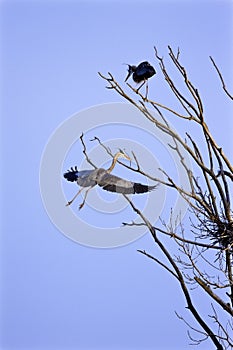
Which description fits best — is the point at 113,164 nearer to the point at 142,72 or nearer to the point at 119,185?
the point at 119,185

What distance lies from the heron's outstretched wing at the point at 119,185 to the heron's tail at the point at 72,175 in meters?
0.19

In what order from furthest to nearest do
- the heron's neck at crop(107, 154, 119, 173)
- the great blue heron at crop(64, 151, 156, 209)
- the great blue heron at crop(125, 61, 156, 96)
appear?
the great blue heron at crop(64, 151, 156, 209), the great blue heron at crop(125, 61, 156, 96), the heron's neck at crop(107, 154, 119, 173)

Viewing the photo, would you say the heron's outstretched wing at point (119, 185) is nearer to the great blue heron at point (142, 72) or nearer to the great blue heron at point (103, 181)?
the great blue heron at point (103, 181)

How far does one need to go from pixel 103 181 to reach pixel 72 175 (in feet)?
0.95

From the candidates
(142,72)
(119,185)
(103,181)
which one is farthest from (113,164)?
(142,72)

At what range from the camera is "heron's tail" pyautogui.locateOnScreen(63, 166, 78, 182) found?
378cm

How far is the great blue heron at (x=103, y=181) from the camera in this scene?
11.8 feet

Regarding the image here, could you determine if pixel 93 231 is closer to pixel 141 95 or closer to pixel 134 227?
pixel 134 227

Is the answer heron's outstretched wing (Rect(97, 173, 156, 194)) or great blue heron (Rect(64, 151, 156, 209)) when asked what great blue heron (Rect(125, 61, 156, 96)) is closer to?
great blue heron (Rect(64, 151, 156, 209))

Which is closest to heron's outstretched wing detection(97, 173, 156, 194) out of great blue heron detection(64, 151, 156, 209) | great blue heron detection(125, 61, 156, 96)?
great blue heron detection(64, 151, 156, 209)

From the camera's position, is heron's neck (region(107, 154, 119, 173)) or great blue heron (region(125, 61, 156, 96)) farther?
great blue heron (region(125, 61, 156, 96))

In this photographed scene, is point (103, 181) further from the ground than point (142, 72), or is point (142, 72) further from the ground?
point (142, 72)

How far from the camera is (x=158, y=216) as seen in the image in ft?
12.4

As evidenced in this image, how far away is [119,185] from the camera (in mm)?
3766
